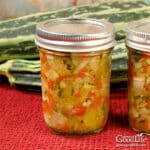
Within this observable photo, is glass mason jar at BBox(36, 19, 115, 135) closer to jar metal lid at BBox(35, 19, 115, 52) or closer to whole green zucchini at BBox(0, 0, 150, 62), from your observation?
jar metal lid at BBox(35, 19, 115, 52)

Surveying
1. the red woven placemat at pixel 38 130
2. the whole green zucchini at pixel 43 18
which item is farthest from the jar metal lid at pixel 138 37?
the whole green zucchini at pixel 43 18

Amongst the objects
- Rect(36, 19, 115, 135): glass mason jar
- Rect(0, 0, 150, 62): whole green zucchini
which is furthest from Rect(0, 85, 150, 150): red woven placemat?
Rect(0, 0, 150, 62): whole green zucchini

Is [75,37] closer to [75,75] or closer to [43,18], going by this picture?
[75,75]

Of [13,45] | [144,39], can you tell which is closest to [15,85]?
[13,45]

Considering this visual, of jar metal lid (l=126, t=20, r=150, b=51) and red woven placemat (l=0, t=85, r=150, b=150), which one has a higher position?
jar metal lid (l=126, t=20, r=150, b=51)

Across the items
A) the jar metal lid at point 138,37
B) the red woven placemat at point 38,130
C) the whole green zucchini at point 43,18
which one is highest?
the jar metal lid at point 138,37

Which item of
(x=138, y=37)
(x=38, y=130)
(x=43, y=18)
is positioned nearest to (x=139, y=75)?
(x=138, y=37)

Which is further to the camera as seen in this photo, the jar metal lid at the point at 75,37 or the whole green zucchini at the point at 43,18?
the whole green zucchini at the point at 43,18

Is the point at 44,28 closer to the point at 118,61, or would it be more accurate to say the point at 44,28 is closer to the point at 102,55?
the point at 102,55

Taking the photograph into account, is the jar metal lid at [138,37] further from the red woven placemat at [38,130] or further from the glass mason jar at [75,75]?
the red woven placemat at [38,130]
